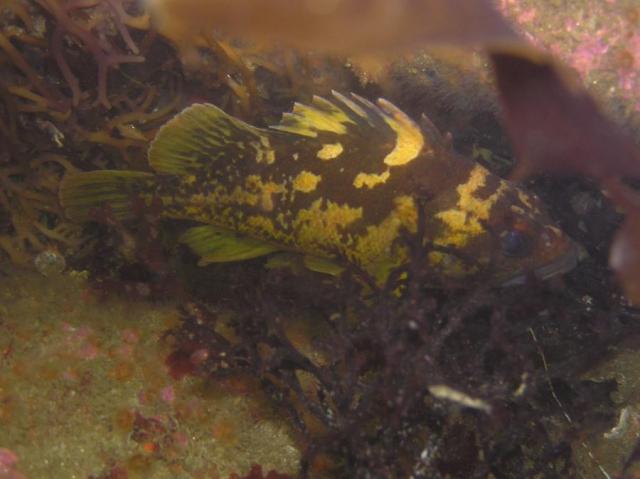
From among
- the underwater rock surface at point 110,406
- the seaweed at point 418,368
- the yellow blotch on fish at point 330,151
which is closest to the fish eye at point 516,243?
the seaweed at point 418,368

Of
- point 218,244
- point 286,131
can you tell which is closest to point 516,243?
point 286,131

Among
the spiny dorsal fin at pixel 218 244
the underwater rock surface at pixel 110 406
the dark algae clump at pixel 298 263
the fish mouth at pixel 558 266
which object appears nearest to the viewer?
the dark algae clump at pixel 298 263

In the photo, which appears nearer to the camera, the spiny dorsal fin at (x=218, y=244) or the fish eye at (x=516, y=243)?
the fish eye at (x=516, y=243)

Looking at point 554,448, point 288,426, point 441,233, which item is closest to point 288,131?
point 441,233

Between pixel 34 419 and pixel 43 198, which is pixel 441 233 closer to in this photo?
pixel 34 419

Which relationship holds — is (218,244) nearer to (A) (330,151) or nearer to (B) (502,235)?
(A) (330,151)

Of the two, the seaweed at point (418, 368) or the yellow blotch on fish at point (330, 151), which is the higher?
the yellow blotch on fish at point (330, 151)

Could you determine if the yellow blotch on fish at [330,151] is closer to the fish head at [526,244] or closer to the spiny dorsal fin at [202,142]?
the spiny dorsal fin at [202,142]

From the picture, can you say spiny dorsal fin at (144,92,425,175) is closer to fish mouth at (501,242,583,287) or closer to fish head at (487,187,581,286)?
fish head at (487,187,581,286)
